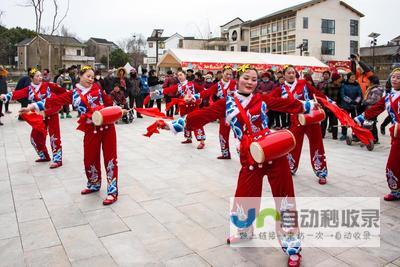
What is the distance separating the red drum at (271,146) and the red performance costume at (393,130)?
2.04 meters

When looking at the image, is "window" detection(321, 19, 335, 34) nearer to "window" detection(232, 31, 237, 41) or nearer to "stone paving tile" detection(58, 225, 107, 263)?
"window" detection(232, 31, 237, 41)

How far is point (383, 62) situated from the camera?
4494cm

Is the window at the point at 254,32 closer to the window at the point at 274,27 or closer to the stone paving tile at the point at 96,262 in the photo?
the window at the point at 274,27

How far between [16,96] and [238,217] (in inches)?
195

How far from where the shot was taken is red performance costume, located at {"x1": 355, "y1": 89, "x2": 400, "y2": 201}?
14.9 feet

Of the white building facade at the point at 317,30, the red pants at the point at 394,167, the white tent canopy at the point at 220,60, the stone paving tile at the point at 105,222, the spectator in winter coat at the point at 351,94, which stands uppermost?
the white building facade at the point at 317,30

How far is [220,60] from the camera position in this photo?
67.9ft

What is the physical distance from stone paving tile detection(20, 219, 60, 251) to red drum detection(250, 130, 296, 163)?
216 cm

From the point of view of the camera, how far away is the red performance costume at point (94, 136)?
4824 mm

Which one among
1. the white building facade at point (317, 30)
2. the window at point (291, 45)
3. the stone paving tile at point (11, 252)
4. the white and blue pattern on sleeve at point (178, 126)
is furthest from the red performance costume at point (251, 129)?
the window at point (291, 45)

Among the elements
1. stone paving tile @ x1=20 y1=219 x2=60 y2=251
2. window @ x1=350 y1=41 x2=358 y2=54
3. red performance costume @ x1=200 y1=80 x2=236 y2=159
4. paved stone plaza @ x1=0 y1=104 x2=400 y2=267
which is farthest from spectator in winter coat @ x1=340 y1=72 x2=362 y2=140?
window @ x1=350 y1=41 x2=358 y2=54

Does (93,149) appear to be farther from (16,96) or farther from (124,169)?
(16,96)

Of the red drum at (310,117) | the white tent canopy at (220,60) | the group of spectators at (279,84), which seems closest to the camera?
the red drum at (310,117)

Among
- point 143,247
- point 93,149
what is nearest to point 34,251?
point 143,247
